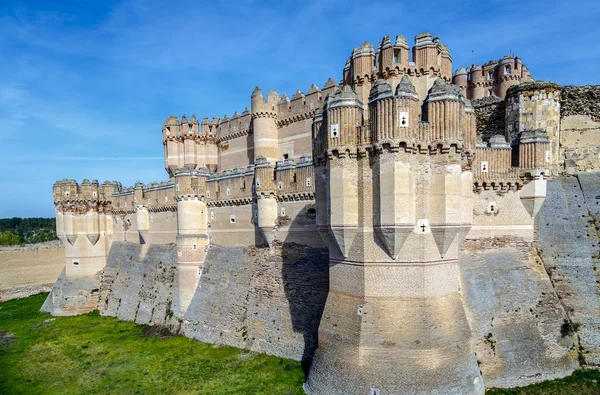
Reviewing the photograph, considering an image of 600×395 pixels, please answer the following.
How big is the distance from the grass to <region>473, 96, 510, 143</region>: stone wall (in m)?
16.9

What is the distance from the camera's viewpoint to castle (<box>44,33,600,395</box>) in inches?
561

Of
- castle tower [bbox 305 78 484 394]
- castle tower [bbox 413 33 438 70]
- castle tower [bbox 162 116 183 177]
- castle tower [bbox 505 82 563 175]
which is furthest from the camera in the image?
castle tower [bbox 162 116 183 177]

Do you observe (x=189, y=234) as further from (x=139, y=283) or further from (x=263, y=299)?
(x=139, y=283)

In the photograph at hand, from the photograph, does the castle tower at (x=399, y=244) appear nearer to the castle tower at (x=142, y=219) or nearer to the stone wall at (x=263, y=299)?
the stone wall at (x=263, y=299)

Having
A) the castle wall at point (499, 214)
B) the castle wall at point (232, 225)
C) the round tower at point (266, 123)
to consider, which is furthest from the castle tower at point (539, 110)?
the round tower at point (266, 123)

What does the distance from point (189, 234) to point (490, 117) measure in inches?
793

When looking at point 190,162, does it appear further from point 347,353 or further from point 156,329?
point 347,353

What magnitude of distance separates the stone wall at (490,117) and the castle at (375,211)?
0.09 metres

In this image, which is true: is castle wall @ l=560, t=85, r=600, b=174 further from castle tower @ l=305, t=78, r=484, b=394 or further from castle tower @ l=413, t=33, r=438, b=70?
castle tower @ l=305, t=78, r=484, b=394

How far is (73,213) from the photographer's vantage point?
3725 cm

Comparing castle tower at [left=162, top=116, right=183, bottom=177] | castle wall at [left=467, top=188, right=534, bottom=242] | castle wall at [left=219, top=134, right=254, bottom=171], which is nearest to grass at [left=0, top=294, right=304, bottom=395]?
castle wall at [left=467, top=188, right=534, bottom=242]

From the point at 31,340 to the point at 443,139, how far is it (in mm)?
30411

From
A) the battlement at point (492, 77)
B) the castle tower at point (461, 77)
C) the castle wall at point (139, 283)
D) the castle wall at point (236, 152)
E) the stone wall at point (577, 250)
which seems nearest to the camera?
the stone wall at point (577, 250)

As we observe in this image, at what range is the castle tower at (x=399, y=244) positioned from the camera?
1402cm
